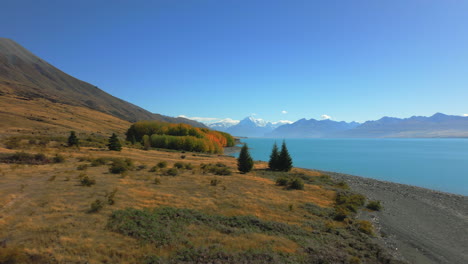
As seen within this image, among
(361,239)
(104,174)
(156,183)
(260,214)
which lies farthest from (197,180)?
(361,239)

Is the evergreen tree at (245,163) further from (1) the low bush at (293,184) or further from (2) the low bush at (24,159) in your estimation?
(2) the low bush at (24,159)

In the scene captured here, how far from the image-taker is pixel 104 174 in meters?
27.7

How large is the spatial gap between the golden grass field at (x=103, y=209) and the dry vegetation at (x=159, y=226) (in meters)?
0.05

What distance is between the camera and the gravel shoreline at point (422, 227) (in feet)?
56.6

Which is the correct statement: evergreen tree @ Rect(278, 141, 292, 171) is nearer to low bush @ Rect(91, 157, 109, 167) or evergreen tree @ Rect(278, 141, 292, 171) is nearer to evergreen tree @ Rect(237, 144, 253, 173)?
evergreen tree @ Rect(237, 144, 253, 173)

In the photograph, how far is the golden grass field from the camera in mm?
11070

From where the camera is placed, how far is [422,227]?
22938mm

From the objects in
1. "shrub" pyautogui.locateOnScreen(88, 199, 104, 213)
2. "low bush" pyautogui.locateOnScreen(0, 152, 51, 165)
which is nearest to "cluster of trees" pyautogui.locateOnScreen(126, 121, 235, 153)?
"low bush" pyautogui.locateOnScreen(0, 152, 51, 165)

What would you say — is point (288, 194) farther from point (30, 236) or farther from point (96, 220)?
point (30, 236)

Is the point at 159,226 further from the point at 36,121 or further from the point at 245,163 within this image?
the point at 36,121

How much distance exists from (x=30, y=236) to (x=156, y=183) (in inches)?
584

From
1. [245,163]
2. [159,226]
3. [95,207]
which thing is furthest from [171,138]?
[159,226]

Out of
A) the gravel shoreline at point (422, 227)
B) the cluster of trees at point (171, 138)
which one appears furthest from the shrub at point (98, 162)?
the cluster of trees at point (171, 138)

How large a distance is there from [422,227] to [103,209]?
95.0 feet
